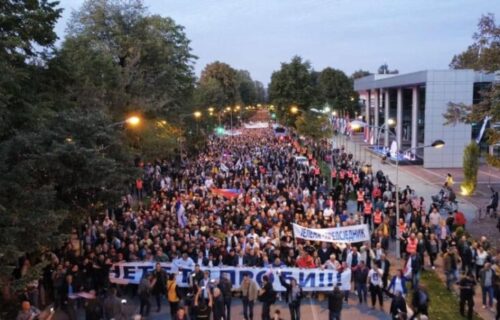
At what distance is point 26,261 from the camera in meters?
14.4

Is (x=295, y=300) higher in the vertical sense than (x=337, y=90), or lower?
lower

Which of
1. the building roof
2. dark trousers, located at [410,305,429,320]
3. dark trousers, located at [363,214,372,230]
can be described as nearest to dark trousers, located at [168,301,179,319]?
dark trousers, located at [410,305,429,320]

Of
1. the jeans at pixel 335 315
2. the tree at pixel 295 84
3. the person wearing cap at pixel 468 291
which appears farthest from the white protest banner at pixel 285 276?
the tree at pixel 295 84

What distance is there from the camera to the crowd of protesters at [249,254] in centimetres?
1280

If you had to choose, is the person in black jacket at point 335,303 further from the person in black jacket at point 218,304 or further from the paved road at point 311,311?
the person in black jacket at point 218,304

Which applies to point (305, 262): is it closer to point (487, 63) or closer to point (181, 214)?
point (181, 214)

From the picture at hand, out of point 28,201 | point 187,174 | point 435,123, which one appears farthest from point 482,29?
point 435,123

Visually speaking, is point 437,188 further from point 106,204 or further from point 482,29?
point 106,204

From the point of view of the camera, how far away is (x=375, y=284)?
45.7 ft

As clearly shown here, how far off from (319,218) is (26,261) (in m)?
10.4

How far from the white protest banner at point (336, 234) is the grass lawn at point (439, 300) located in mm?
2307

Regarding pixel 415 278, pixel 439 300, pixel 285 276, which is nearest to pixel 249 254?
pixel 285 276

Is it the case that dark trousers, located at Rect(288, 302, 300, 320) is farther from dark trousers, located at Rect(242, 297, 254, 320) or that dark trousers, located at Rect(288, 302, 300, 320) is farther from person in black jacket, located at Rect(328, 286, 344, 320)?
dark trousers, located at Rect(242, 297, 254, 320)

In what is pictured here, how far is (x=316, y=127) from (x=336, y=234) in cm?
3654
